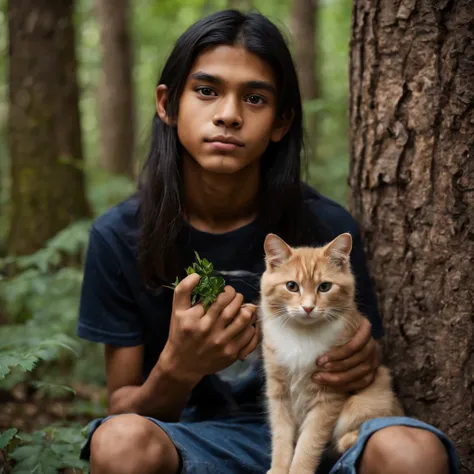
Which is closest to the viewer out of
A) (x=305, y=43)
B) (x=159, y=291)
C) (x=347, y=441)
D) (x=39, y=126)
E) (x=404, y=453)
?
(x=404, y=453)

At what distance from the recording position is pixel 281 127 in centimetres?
331

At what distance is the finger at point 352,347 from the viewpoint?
2.67 meters

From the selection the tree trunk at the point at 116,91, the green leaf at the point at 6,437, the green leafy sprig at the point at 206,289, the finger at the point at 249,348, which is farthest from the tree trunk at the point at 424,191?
the tree trunk at the point at 116,91

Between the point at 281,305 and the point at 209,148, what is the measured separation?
2.70 feet

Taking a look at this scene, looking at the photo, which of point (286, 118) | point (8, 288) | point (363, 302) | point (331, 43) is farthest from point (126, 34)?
point (331, 43)

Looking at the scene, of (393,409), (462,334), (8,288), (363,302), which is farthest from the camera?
(8,288)

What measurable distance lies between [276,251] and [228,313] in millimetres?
365

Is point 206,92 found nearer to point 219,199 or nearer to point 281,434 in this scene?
point 219,199

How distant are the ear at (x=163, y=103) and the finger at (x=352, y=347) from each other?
141 cm

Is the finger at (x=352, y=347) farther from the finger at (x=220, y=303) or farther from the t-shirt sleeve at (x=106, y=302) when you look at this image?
the t-shirt sleeve at (x=106, y=302)

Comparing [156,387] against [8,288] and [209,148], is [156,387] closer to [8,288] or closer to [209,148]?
[209,148]

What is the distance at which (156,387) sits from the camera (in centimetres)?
288

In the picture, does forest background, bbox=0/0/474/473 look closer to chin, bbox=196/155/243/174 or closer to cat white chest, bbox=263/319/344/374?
cat white chest, bbox=263/319/344/374

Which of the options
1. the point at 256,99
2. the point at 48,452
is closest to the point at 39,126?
the point at 256,99
